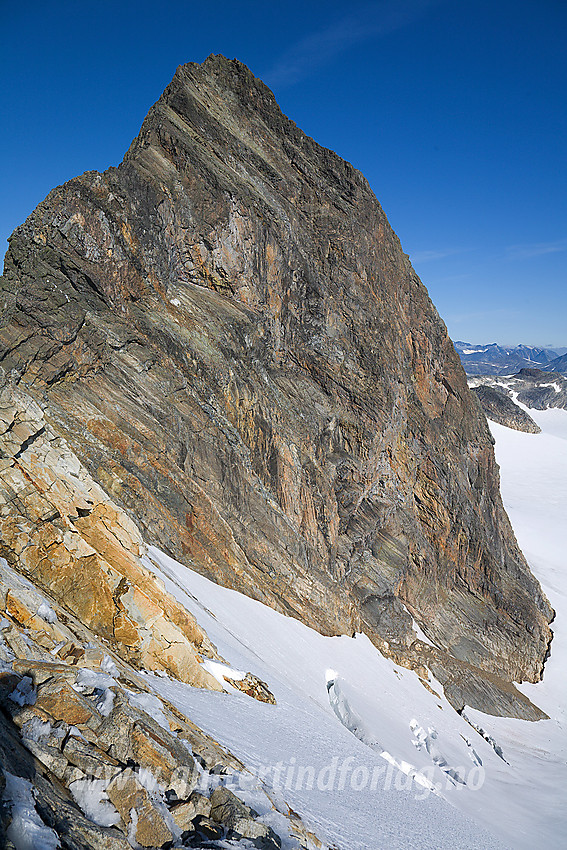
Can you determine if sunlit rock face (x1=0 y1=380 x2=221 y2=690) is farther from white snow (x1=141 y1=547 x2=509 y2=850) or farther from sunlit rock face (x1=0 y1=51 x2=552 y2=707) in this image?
white snow (x1=141 y1=547 x2=509 y2=850)

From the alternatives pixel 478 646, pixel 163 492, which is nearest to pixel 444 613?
pixel 478 646

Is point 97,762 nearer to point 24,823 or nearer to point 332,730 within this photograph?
point 24,823

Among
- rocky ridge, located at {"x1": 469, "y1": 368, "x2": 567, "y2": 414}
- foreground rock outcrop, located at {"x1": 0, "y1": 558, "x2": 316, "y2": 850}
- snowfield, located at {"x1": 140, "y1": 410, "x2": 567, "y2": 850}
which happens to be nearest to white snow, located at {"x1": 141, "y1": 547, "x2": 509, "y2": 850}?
snowfield, located at {"x1": 140, "y1": 410, "x2": 567, "y2": 850}

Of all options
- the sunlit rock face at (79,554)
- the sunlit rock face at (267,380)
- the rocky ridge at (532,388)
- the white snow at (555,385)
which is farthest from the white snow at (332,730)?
the white snow at (555,385)

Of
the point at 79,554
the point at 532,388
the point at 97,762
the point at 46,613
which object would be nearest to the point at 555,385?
the point at 532,388

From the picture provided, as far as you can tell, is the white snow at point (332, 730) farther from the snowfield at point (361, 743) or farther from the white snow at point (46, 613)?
the white snow at point (46, 613)
